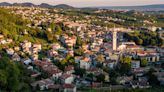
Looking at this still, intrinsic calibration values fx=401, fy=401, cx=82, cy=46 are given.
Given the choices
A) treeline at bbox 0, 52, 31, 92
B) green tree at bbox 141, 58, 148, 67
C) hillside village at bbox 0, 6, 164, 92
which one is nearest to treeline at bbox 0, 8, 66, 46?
hillside village at bbox 0, 6, 164, 92

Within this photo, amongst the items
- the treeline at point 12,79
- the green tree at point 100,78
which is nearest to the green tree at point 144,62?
the green tree at point 100,78

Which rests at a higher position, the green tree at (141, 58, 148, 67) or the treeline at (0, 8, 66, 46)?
the treeline at (0, 8, 66, 46)

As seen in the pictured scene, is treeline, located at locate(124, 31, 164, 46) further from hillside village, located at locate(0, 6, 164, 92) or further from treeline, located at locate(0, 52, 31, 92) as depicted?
treeline, located at locate(0, 52, 31, 92)

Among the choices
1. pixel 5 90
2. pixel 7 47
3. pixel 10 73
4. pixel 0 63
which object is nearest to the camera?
pixel 5 90

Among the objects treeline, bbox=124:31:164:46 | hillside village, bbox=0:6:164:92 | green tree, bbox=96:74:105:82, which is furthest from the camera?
treeline, bbox=124:31:164:46

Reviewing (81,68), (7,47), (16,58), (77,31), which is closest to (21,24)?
(77,31)

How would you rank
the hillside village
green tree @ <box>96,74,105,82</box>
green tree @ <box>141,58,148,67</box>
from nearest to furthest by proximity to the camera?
the hillside village
green tree @ <box>96,74,105,82</box>
green tree @ <box>141,58,148,67</box>

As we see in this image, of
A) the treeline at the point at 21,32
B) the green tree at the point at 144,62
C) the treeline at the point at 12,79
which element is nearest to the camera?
the treeline at the point at 12,79

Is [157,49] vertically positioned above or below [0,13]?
below

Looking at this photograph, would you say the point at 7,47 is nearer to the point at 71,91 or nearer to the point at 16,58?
the point at 16,58

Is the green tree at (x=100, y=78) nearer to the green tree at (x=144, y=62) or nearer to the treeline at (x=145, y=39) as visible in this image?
the green tree at (x=144, y=62)

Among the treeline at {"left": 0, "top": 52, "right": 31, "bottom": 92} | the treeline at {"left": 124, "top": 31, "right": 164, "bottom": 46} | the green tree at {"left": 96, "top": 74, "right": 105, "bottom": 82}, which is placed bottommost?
the treeline at {"left": 124, "top": 31, "right": 164, "bottom": 46}
